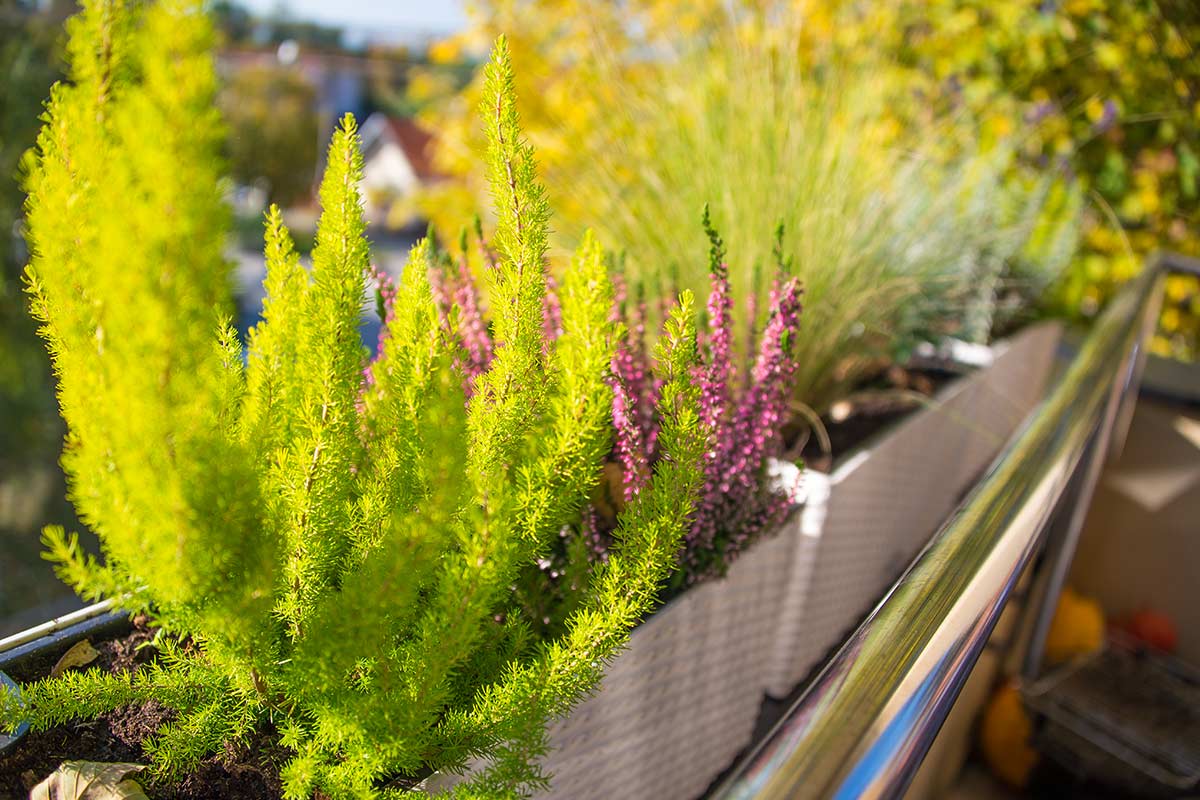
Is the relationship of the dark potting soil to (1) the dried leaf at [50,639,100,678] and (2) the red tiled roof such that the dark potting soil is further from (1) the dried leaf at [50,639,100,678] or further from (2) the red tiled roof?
(2) the red tiled roof

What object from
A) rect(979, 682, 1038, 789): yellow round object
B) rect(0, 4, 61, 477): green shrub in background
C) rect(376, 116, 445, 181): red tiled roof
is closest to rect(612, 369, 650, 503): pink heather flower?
rect(979, 682, 1038, 789): yellow round object

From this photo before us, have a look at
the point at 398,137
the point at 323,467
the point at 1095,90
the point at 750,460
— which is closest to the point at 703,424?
the point at 750,460

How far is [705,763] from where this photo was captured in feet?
3.95

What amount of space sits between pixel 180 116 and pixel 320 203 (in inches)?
9.5

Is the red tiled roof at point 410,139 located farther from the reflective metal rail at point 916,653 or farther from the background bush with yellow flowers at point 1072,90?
the reflective metal rail at point 916,653

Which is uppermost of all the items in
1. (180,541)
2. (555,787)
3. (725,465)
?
(180,541)

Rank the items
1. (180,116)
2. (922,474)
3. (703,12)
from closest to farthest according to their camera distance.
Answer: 1. (180,116)
2. (922,474)
3. (703,12)

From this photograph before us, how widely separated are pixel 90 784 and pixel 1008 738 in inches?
99.0

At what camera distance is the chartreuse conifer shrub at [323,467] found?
1.44 feet

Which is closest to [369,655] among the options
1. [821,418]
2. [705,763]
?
[705,763]

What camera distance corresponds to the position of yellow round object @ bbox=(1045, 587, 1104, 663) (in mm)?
2869

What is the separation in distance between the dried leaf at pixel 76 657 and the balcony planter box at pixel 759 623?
1.42 feet

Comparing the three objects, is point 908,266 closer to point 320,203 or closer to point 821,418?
point 821,418

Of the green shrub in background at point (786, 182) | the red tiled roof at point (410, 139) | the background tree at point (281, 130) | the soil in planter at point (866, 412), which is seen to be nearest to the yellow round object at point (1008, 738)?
the soil in planter at point (866, 412)
